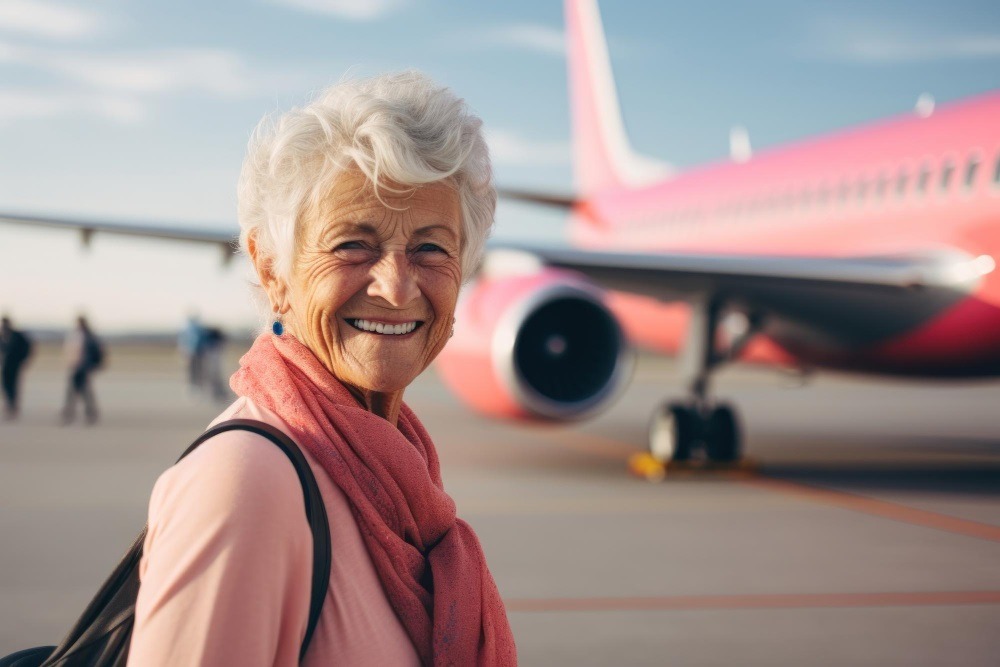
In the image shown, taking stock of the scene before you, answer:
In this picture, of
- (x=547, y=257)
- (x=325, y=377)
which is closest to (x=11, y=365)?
(x=547, y=257)

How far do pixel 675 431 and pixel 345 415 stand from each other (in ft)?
26.7

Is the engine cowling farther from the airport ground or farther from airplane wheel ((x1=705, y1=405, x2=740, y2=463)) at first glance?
airplane wheel ((x1=705, y1=405, x2=740, y2=463))

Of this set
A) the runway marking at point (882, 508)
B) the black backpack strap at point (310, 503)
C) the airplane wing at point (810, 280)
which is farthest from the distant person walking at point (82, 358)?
the black backpack strap at point (310, 503)

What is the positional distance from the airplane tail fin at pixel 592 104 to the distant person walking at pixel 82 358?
8.22 m

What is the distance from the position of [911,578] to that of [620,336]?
3398 millimetres

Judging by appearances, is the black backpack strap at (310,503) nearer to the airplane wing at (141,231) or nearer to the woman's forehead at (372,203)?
the woman's forehead at (372,203)

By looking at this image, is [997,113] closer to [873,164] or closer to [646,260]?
[873,164]

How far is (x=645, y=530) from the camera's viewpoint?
21.2 feet

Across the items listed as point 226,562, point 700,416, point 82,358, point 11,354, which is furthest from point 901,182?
point 11,354

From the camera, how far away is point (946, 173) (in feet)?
Answer: 26.9

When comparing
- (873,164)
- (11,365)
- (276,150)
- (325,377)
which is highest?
(873,164)

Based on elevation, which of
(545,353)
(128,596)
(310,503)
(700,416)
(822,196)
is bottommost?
(700,416)

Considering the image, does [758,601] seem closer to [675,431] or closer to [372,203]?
[372,203]

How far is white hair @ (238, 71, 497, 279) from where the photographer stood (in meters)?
1.25
